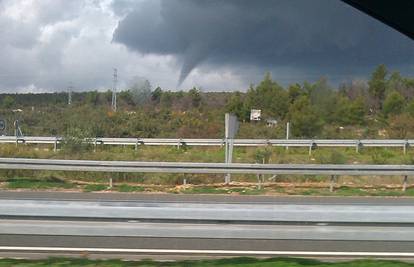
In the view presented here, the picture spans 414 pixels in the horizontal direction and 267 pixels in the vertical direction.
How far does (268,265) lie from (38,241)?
3.68 m

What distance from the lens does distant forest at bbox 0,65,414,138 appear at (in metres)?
30.4

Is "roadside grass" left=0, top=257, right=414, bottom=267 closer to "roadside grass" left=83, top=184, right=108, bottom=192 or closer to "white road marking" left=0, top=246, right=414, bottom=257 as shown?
"white road marking" left=0, top=246, right=414, bottom=257

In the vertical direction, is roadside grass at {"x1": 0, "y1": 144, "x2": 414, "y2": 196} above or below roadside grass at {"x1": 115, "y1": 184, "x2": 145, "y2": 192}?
above

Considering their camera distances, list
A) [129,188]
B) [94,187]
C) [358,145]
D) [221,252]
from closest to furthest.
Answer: [221,252] < [129,188] < [94,187] < [358,145]

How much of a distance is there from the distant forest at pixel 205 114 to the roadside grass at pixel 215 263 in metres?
18.1

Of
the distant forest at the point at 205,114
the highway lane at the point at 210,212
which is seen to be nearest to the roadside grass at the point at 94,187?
the distant forest at the point at 205,114

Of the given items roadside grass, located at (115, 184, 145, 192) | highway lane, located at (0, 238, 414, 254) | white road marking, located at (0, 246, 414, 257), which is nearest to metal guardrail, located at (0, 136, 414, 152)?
roadside grass, located at (115, 184, 145, 192)

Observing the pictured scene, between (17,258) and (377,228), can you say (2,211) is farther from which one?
(377,228)

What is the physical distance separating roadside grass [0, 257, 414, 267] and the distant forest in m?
18.1

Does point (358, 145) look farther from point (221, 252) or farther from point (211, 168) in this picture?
point (221, 252)

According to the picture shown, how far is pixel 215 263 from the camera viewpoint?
6.64 meters


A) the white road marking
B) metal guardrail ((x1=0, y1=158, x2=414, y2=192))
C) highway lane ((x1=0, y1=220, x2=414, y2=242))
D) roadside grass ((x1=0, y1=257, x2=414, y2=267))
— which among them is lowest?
the white road marking

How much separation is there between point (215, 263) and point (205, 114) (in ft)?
120


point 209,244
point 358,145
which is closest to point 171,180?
point 209,244
